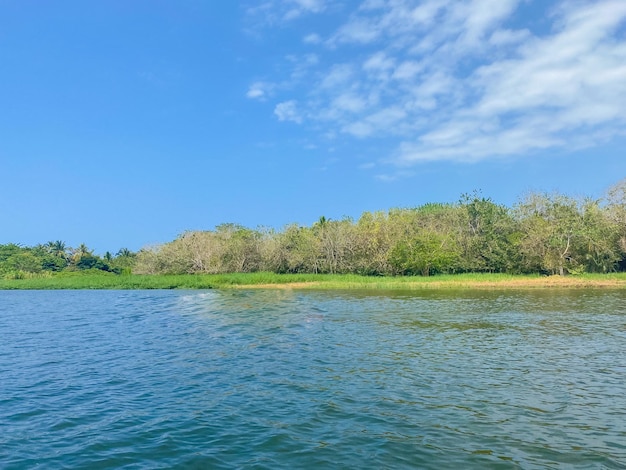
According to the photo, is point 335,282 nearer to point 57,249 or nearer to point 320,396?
point 320,396

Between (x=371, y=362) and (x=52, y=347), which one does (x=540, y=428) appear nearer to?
(x=371, y=362)

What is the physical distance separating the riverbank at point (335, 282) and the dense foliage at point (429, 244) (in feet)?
15.6

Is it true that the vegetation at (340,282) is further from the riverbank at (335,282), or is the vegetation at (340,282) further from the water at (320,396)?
the water at (320,396)

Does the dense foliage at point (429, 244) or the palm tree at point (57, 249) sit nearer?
the dense foliage at point (429, 244)

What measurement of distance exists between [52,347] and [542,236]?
63104 millimetres

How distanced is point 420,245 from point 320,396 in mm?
61203

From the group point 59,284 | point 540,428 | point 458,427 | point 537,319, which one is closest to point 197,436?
point 458,427

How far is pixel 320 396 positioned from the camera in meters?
13.2

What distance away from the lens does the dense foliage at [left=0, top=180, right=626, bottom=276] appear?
2571 inches

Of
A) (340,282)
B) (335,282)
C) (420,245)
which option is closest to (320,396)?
(340,282)

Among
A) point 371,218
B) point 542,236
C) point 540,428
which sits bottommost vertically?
point 540,428

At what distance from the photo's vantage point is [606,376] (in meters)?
14.7

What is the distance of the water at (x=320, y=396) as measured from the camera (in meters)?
9.38

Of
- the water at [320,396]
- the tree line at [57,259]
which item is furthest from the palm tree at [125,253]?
the water at [320,396]
